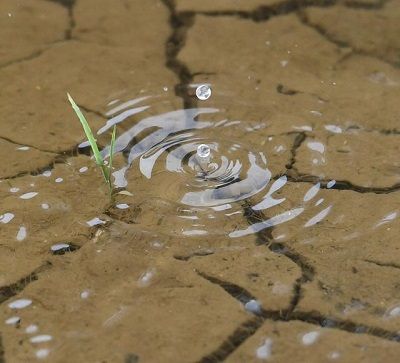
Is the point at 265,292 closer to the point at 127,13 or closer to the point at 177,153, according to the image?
the point at 177,153

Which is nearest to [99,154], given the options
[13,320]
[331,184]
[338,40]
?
[13,320]

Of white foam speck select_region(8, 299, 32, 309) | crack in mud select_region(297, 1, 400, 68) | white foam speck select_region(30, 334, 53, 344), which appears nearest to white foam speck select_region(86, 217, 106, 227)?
Result: white foam speck select_region(8, 299, 32, 309)

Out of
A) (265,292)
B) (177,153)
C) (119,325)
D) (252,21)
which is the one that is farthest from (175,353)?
(252,21)

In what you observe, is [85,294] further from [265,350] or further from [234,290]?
[265,350]

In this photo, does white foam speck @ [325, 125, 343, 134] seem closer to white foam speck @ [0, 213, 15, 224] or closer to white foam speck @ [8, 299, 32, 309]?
white foam speck @ [0, 213, 15, 224]

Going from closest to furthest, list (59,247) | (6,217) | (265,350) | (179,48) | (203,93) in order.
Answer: (265,350) < (59,247) < (6,217) < (203,93) < (179,48)

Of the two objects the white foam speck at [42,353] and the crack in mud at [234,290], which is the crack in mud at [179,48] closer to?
the crack in mud at [234,290]
